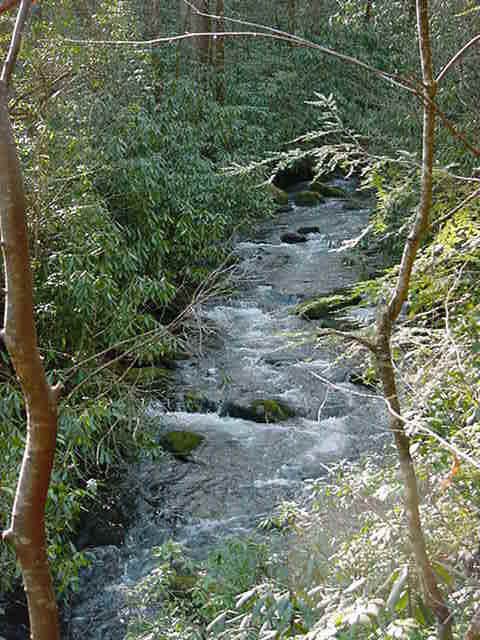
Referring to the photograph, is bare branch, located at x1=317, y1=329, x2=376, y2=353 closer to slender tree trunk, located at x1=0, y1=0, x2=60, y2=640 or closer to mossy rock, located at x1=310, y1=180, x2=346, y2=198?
slender tree trunk, located at x1=0, y1=0, x2=60, y2=640

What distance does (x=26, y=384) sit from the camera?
153 centimetres

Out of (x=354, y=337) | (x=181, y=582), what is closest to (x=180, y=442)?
(x=181, y=582)

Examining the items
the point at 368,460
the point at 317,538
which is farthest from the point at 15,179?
the point at 368,460

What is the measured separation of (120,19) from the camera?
825 centimetres

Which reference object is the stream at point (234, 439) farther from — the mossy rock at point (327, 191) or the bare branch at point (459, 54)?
the mossy rock at point (327, 191)

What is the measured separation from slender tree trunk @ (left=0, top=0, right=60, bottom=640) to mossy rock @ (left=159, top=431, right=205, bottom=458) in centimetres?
507

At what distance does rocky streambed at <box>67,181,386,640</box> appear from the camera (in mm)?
5270

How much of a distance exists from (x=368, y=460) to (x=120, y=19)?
6.66 metres

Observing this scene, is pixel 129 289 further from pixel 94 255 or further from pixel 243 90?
pixel 243 90

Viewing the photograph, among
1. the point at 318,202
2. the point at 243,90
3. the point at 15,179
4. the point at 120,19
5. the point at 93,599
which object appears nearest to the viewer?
the point at 15,179

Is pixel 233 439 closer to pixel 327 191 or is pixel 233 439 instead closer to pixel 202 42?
pixel 202 42

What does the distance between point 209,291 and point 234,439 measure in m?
3.85

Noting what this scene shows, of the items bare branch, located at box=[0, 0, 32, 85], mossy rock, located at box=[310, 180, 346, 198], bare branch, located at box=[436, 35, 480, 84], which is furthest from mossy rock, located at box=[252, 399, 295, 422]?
mossy rock, located at box=[310, 180, 346, 198]

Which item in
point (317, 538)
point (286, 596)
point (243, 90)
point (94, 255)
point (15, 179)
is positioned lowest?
point (317, 538)
